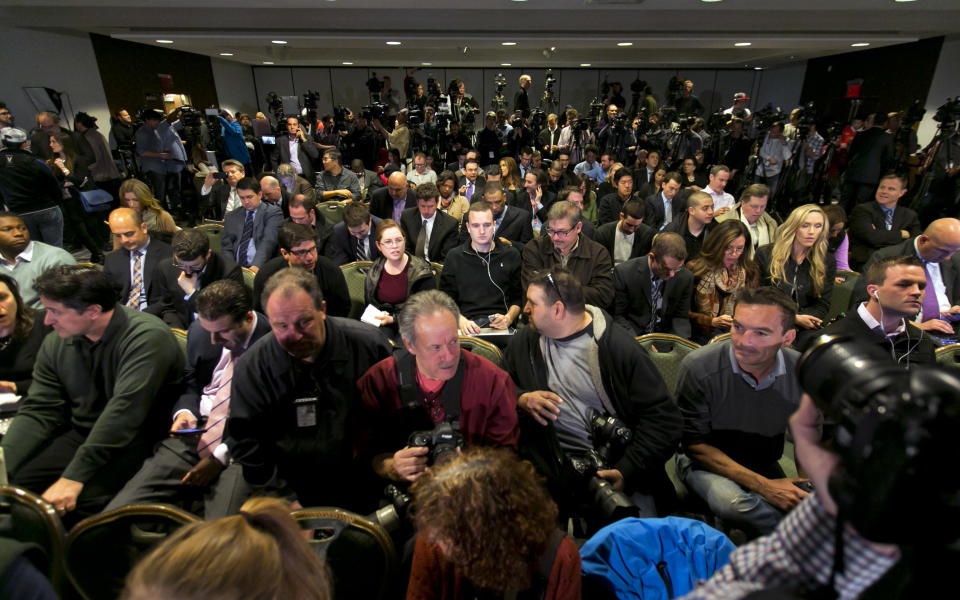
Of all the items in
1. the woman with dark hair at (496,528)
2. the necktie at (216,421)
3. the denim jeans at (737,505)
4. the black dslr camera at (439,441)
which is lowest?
the denim jeans at (737,505)

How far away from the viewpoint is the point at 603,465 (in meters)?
1.65

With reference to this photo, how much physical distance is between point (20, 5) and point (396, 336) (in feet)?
21.0

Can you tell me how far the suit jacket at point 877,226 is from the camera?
392cm

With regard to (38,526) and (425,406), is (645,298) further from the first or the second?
(38,526)

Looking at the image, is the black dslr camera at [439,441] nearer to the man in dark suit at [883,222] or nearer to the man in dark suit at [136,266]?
the man in dark suit at [136,266]

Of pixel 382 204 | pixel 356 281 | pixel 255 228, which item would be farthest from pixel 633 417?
pixel 382 204

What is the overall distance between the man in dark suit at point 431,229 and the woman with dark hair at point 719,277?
2.01m

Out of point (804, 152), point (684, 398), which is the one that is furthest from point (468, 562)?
point (804, 152)

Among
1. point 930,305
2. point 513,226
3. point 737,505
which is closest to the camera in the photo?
point 737,505

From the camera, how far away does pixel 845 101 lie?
32.0ft

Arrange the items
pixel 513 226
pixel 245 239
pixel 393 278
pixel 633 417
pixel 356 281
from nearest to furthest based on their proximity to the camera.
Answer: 1. pixel 633 417
2. pixel 393 278
3. pixel 356 281
4. pixel 245 239
5. pixel 513 226

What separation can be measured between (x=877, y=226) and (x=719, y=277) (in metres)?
2.29

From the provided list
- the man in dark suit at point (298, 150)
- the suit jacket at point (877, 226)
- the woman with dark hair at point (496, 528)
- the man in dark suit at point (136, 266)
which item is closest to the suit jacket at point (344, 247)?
the man in dark suit at point (136, 266)

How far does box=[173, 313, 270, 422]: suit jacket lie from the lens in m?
2.04
